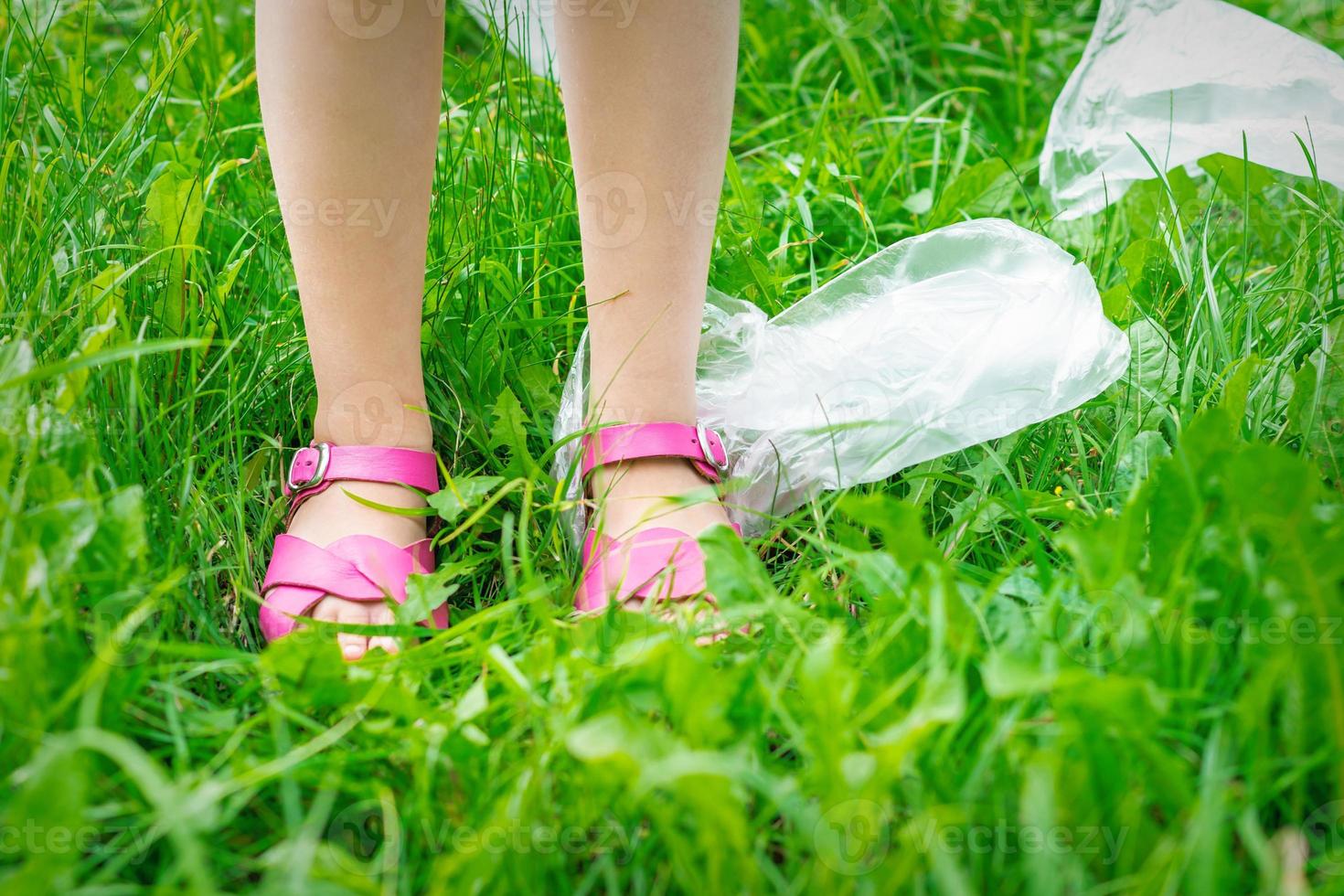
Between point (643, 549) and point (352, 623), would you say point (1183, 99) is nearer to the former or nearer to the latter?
point (643, 549)

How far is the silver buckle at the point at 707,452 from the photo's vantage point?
113 cm

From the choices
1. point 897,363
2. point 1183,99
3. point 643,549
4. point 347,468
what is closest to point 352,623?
point 347,468

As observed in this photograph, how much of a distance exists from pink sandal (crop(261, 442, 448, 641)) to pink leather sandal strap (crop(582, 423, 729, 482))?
208 mm

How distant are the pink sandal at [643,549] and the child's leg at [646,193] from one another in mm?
20

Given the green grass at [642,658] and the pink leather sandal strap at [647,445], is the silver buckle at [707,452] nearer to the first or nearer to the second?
the pink leather sandal strap at [647,445]

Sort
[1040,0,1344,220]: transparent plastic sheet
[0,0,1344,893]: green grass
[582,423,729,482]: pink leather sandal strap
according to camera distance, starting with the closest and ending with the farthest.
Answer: [0,0,1344,893]: green grass < [582,423,729,482]: pink leather sandal strap < [1040,0,1344,220]: transparent plastic sheet

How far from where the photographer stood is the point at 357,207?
1.05 m

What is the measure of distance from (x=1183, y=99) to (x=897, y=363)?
0.92 metres

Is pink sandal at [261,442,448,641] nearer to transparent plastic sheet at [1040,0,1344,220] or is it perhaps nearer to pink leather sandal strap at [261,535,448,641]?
pink leather sandal strap at [261,535,448,641]

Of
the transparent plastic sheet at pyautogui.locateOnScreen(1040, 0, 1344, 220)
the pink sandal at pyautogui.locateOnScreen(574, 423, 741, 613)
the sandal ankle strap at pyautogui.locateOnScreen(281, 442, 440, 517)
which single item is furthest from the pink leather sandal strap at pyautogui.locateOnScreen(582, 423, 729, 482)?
the transparent plastic sheet at pyautogui.locateOnScreen(1040, 0, 1344, 220)

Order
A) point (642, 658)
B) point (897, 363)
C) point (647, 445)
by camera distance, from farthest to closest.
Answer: point (897, 363) < point (647, 445) < point (642, 658)

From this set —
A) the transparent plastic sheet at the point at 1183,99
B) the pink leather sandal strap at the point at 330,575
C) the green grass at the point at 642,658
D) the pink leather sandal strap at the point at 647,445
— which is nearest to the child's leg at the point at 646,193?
the pink leather sandal strap at the point at 647,445

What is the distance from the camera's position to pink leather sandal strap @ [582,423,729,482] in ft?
3.60

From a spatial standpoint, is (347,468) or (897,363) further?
(897,363)
